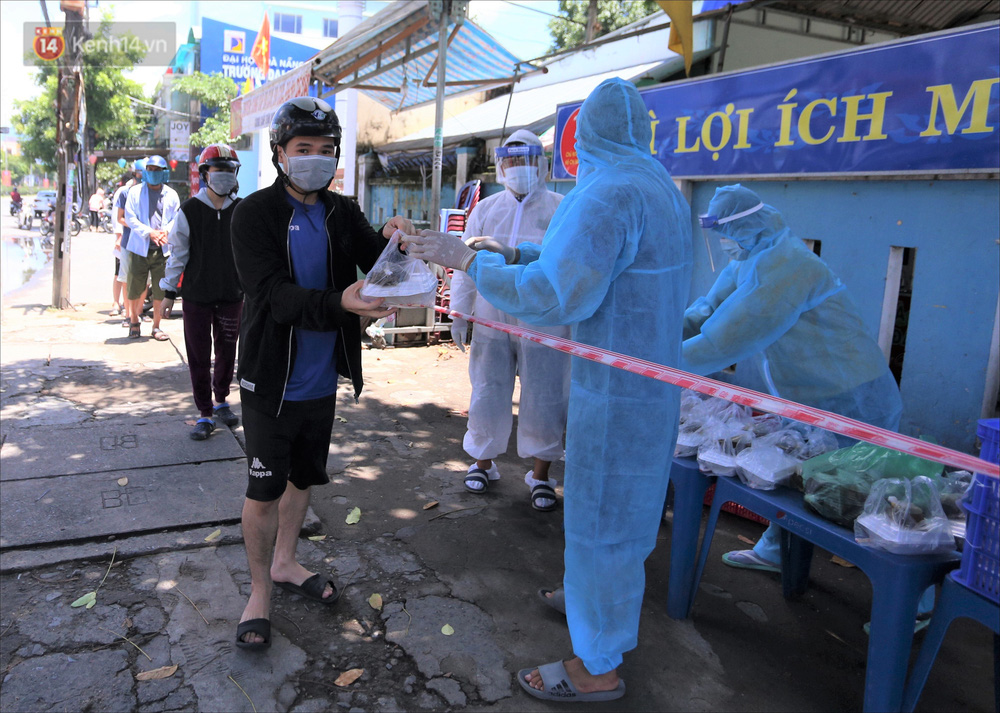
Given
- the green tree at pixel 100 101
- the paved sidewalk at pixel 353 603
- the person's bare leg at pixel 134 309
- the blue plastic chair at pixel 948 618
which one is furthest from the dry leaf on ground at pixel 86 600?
the green tree at pixel 100 101

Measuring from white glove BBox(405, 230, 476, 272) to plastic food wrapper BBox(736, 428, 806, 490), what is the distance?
1.47m

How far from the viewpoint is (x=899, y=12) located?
7.38 m

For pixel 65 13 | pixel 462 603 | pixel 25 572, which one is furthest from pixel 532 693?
pixel 65 13

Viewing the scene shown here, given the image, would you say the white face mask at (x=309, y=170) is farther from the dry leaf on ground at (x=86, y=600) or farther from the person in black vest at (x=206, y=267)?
the person in black vest at (x=206, y=267)

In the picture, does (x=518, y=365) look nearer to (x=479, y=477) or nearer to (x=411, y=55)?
(x=479, y=477)

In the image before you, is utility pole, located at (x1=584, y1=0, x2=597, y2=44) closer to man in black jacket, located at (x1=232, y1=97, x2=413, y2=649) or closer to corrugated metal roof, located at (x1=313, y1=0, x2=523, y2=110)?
corrugated metal roof, located at (x1=313, y1=0, x2=523, y2=110)

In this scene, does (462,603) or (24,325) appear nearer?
(462,603)

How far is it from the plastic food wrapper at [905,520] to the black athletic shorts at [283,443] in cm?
200

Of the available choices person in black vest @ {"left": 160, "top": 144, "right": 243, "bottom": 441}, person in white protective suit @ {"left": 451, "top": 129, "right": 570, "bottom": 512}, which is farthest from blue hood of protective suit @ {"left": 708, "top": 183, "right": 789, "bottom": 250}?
person in black vest @ {"left": 160, "top": 144, "right": 243, "bottom": 441}

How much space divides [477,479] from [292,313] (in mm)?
2269

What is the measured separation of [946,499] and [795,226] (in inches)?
133

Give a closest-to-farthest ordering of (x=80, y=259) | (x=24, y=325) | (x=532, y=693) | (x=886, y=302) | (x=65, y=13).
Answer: (x=532, y=693) → (x=886, y=302) → (x=24, y=325) → (x=65, y=13) → (x=80, y=259)

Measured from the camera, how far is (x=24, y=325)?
346 inches

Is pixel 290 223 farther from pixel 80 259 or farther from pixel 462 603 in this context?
pixel 80 259
